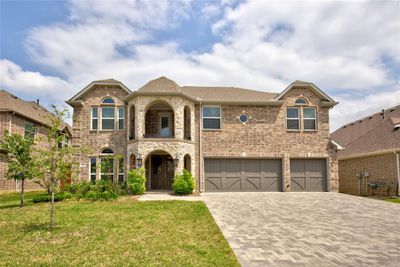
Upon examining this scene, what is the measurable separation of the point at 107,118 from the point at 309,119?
13860 millimetres

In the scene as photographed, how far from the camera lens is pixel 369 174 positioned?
21.0 metres

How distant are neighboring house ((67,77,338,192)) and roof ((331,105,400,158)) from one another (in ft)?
11.4

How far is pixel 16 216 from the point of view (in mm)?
10891

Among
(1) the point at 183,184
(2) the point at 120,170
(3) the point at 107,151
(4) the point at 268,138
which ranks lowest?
(1) the point at 183,184

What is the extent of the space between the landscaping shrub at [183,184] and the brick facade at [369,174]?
1295 centimetres

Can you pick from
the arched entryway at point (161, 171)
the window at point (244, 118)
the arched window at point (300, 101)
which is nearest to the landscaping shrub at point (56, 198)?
the arched entryway at point (161, 171)

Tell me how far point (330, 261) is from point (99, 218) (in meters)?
7.37

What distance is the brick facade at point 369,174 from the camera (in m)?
19.0

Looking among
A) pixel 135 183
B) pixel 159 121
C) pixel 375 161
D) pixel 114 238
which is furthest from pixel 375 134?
pixel 114 238

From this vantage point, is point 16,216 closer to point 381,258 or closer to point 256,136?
point 381,258

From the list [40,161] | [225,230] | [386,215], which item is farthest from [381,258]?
[40,161]

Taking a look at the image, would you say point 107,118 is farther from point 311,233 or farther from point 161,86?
point 311,233

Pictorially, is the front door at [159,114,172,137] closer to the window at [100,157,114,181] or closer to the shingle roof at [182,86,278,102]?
the shingle roof at [182,86,278,102]

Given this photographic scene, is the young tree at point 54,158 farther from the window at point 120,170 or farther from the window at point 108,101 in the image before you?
the window at point 108,101
